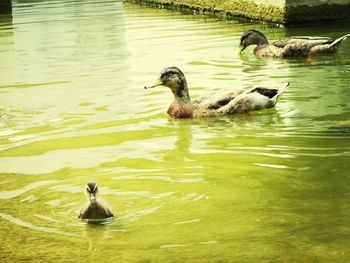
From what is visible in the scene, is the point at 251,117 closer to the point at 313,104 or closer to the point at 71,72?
the point at 313,104

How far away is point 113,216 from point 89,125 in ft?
12.1

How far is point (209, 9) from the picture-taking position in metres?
23.0

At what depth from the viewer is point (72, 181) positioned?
25.5ft

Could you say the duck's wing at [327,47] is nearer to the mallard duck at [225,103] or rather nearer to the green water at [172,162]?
the green water at [172,162]

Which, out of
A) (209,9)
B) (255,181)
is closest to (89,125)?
(255,181)

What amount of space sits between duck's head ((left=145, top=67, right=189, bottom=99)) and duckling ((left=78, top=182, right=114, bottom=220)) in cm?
422

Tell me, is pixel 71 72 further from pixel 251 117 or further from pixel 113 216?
pixel 113 216

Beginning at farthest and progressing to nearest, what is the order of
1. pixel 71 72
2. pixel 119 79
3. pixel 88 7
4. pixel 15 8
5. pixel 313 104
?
pixel 15 8
pixel 88 7
pixel 71 72
pixel 119 79
pixel 313 104

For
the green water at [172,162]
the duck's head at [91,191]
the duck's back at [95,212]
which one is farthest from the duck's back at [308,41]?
the duck's head at [91,191]

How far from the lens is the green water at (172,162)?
6.10 meters

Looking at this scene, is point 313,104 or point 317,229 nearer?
point 317,229

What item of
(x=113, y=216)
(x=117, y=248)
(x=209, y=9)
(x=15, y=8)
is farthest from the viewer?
(x=15, y=8)

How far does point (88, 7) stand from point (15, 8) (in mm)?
3237

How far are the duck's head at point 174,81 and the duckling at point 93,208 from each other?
13.8 feet
